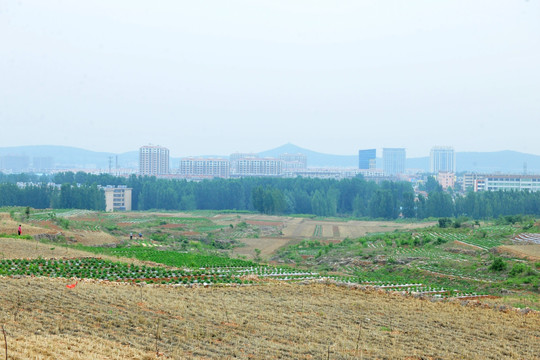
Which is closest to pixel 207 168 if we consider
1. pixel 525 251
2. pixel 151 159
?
pixel 151 159

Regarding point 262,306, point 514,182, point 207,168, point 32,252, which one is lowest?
point 262,306

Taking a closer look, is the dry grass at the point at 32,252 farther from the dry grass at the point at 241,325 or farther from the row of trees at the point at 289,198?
the row of trees at the point at 289,198

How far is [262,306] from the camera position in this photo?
14461 mm

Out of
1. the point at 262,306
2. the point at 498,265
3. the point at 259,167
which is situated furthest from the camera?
the point at 259,167

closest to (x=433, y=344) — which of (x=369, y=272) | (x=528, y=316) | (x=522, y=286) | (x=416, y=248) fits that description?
(x=528, y=316)

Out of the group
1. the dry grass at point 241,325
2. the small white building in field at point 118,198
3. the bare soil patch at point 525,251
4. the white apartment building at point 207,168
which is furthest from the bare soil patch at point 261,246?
the white apartment building at point 207,168

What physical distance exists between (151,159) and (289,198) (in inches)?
3812

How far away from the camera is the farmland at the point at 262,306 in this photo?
405 inches

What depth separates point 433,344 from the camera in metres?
11.1

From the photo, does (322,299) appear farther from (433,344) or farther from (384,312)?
(433,344)

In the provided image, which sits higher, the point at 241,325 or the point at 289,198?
the point at 289,198

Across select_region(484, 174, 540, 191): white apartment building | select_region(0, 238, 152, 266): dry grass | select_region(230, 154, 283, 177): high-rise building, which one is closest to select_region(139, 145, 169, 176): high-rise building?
select_region(230, 154, 283, 177): high-rise building

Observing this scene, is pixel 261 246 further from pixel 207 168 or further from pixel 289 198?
pixel 207 168

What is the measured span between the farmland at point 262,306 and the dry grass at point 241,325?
0.10ft
